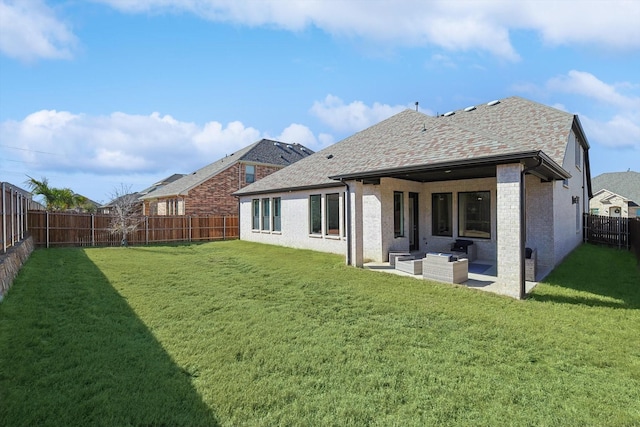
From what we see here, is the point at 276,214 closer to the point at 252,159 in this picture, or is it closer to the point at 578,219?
the point at 252,159

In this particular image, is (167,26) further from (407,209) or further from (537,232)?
(537,232)

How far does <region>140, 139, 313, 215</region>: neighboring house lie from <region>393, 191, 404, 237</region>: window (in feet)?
48.5

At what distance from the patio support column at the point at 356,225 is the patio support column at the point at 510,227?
4306 mm

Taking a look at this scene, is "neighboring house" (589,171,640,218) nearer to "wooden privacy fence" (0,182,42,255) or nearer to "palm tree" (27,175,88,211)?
"wooden privacy fence" (0,182,42,255)

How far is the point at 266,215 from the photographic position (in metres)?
18.5

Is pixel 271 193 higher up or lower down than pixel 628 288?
higher up

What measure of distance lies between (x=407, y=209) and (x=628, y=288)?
255 inches

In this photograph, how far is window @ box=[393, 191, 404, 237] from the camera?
12.1 m

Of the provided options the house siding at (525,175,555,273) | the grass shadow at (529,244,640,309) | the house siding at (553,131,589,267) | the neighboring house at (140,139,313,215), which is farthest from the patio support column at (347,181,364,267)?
the neighboring house at (140,139,313,215)

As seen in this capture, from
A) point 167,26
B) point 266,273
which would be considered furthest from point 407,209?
A: point 167,26

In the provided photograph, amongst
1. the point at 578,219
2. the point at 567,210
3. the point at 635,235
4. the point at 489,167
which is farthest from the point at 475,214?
the point at 578,219

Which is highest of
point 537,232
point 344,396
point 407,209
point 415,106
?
point 415,106

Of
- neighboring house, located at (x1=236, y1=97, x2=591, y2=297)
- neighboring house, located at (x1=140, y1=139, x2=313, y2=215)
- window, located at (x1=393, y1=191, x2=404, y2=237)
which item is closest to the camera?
neighboring house, located at (x1=236, y1=97, x2=591, y2=297)

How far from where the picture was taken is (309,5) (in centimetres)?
936
